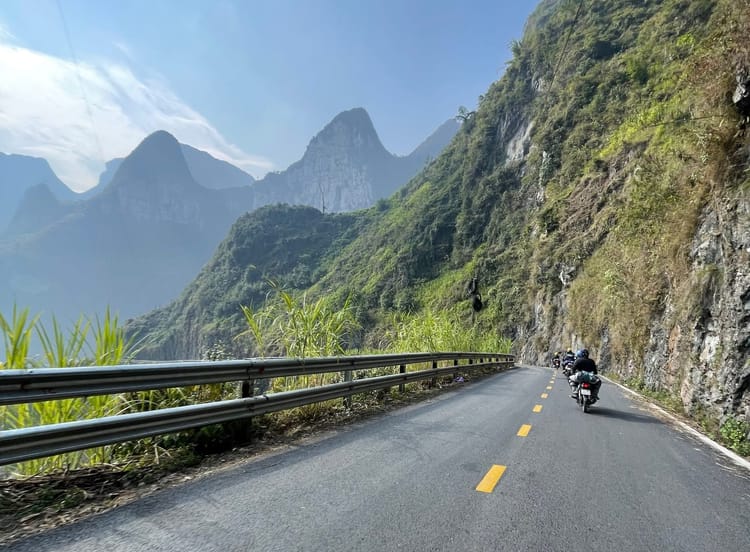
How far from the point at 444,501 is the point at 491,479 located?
33.0 inches

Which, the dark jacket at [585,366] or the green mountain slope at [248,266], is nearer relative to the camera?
the dark jacket at [585,366]

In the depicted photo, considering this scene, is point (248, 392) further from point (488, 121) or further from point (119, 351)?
point (488, 121)

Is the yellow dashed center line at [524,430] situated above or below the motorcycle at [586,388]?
below

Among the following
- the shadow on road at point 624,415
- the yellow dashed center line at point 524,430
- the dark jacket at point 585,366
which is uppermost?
the dark jacket at point 585,366

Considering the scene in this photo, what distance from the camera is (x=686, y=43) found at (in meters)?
39.5

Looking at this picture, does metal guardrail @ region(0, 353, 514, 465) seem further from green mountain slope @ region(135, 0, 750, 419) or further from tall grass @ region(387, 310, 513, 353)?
tall grass @ region(387, 310, 513, 353)

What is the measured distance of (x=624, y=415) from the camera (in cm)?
886

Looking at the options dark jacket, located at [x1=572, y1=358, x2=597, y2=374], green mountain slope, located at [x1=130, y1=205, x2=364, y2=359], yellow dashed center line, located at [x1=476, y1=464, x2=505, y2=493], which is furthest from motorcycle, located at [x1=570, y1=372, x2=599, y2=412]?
green mountain slope, located at [x1=130, y1=205, x2=364, y2=359]

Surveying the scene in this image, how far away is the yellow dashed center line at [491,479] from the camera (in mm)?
3800

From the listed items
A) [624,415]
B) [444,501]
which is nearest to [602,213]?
[624,415]

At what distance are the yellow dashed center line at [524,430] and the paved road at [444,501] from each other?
0.97 feet

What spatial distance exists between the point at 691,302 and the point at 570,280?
1209 inches

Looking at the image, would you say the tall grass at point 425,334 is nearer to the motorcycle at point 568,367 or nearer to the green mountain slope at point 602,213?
the green mountain slope at point 602,213

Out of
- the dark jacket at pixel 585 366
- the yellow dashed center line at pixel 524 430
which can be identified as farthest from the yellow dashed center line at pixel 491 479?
the dark jacket at pixel 585 366
